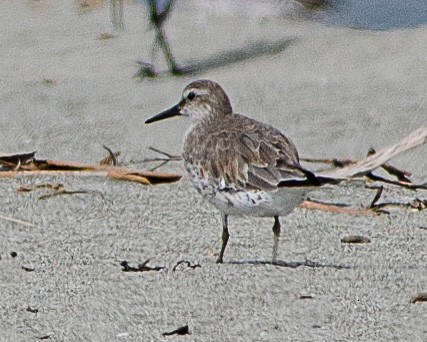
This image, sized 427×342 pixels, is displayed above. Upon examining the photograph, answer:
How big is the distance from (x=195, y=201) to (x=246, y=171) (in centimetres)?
96

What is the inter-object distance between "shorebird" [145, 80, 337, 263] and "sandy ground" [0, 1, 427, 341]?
20 cm

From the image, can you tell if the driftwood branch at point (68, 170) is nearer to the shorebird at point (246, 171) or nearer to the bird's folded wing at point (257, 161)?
the shorebird at point (246, 171)

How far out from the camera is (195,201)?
6.25 m

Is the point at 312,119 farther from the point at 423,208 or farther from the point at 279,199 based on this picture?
the point at 279,199

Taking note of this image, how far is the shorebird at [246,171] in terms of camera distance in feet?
16.9

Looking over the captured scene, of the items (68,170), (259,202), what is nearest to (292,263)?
(259,202)

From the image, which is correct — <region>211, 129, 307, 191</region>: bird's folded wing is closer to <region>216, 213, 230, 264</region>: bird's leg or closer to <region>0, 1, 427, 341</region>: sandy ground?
<region>216, 213, 230, 264</region>: bird's leg

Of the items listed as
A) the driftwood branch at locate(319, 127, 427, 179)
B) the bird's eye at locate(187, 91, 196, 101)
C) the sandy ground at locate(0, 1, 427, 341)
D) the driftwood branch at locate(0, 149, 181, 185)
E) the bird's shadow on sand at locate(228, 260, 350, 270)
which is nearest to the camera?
the sandy ground at locate(0, 1, 427, 341)

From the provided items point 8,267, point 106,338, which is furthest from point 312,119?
point 106,338

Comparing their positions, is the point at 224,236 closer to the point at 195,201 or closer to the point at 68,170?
the point at 195,201

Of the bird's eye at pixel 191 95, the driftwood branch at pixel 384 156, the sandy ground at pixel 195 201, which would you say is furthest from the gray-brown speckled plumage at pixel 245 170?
the driftwood branch at pixel 384 156

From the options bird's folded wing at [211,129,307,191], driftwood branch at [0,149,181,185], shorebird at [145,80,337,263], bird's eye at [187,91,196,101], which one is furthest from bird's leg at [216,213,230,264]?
driftwood branch at [0,149,181,185]

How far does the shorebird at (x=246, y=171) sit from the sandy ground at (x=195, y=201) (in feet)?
0.65

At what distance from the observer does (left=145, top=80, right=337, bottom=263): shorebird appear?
5148 mm
